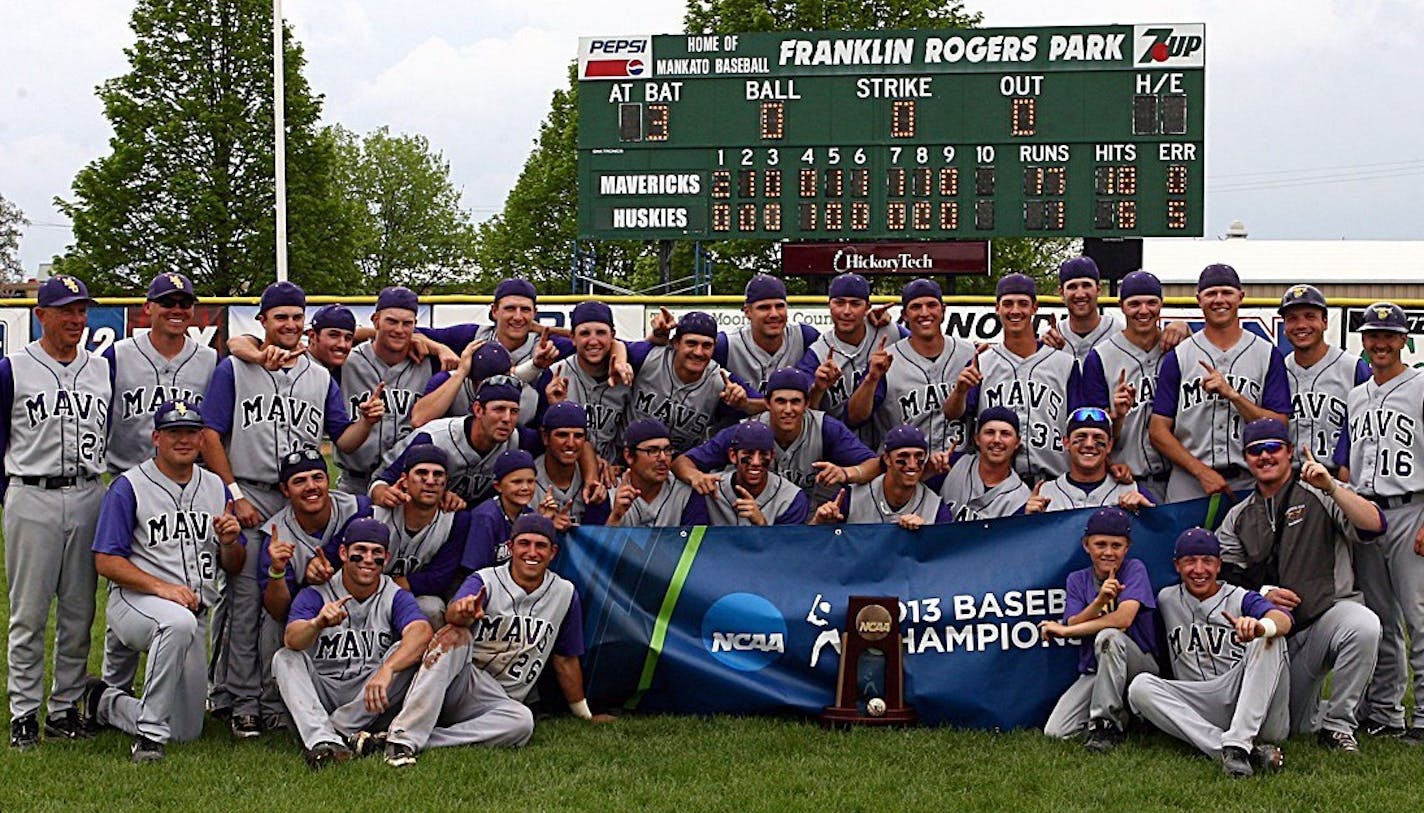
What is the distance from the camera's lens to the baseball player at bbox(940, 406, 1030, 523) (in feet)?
23.7

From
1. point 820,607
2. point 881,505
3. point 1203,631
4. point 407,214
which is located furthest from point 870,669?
point 407,214

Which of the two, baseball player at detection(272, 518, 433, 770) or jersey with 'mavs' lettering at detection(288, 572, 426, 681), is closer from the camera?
baseball player at detection(272, 518, 433, 770)

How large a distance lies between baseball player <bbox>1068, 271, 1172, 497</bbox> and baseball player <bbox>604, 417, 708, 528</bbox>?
6.76 feet

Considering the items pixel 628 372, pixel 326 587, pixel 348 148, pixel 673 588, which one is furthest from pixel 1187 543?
pixel 348 148

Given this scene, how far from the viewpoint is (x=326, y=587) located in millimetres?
6652

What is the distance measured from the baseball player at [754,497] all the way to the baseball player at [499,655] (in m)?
0.89

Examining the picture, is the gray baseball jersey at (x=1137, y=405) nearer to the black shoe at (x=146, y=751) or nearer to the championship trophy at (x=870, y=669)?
the championship trophy at (x=870, y=669)

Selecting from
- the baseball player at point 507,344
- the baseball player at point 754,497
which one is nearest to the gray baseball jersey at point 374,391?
the baseball player at point 507,344

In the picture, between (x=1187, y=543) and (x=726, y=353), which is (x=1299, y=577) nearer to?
(x=1187, y=543)

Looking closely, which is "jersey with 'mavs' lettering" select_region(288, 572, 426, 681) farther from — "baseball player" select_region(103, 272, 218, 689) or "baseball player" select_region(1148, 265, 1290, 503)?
"baseball player" select_region(1148, 265, 1290, 503)

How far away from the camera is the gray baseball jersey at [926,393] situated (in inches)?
308

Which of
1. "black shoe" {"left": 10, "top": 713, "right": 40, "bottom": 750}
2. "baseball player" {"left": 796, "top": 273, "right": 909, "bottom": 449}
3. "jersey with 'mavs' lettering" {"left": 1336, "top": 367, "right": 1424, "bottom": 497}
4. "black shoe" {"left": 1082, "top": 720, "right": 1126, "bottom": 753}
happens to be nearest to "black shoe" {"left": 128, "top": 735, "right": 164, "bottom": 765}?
"black shoe" {"left": 10, "top": 713, "right": 40, "bottom": 750}

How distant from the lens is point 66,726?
22.5 ft

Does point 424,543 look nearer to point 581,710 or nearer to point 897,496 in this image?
point 581,710
